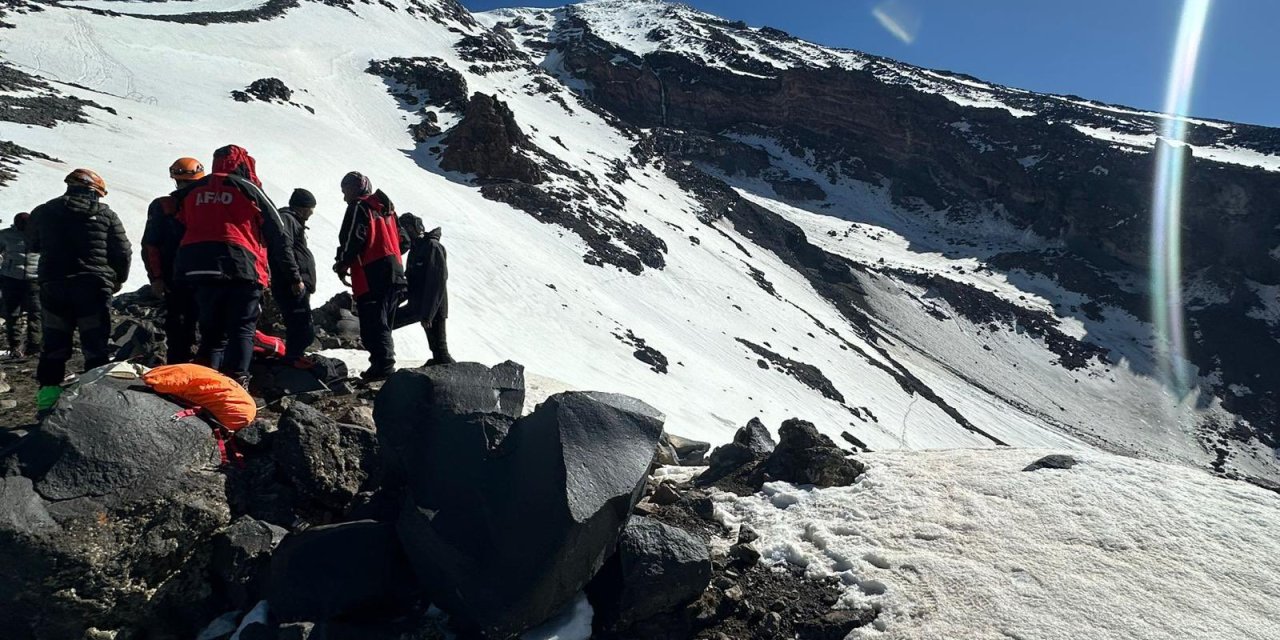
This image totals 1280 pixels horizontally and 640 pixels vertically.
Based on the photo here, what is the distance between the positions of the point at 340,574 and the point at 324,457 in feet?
3.37

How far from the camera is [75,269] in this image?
524cm

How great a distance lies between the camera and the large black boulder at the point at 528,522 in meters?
3.33

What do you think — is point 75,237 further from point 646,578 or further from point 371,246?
point 646,578

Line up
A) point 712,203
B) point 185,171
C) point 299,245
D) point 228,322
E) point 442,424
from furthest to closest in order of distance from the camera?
point 712,203 < point 299,245 < point 185,171 < point 228,322 < point 442,424

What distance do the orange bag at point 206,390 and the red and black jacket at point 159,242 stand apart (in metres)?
2.08

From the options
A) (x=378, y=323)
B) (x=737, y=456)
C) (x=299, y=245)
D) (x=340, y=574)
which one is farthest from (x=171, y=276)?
(x=737, y=456)

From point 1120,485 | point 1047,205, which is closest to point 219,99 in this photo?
point 1120,485

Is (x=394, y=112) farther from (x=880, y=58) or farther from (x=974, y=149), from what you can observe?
(x=880, y=58)

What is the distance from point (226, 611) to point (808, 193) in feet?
290

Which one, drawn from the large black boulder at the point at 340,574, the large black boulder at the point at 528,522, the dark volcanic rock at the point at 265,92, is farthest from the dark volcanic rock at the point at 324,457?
the dark volcanic rock at the point at 265,92

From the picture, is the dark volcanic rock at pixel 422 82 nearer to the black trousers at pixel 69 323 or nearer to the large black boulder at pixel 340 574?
the black trousers at pixel 69 323

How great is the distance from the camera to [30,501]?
314 centimetres

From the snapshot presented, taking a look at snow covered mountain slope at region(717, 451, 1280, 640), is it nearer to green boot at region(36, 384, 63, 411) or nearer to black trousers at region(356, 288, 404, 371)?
black trousers at region(356, 288, 404, 371)

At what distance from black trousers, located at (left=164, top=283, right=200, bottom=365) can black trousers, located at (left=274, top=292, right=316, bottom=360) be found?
754 millimetres
